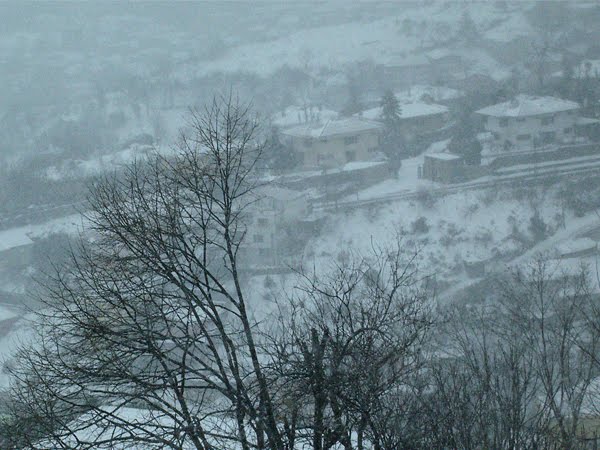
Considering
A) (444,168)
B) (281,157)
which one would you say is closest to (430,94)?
(444,168)

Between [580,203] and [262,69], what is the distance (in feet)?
33.2

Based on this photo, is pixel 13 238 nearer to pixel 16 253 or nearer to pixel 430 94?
pixel 16 253

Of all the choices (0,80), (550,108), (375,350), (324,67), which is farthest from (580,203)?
(0,80)

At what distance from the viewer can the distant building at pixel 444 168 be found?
292 inches

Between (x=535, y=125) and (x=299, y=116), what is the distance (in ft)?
13.2

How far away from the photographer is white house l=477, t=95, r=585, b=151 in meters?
8.11

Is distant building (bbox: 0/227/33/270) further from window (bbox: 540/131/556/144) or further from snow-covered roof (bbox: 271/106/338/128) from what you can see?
window (bbox: 540/131/556/144)

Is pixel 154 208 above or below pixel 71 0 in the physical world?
below

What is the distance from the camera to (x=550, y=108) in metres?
8.17

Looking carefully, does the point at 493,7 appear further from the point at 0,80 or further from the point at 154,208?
the point at 154,208

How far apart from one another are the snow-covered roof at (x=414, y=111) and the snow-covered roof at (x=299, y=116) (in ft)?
1.82

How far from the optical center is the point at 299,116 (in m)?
10.9

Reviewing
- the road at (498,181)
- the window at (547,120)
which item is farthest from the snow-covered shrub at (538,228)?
the window at (547,120)

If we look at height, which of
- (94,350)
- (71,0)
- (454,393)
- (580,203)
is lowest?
(580,203)
